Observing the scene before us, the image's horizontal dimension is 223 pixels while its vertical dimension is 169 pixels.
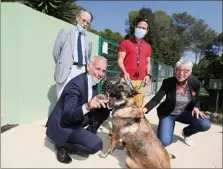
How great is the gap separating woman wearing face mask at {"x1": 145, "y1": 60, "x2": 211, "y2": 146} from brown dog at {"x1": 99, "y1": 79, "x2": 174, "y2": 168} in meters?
0.64

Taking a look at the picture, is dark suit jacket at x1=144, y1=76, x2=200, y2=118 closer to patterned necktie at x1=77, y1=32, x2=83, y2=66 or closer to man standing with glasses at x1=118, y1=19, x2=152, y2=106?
man standing with glasses at x1=118, y1=19, x2=152, y2=106

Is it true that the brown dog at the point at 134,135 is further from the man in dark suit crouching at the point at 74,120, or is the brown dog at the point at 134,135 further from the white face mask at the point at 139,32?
the white face mask at the point at 139,32

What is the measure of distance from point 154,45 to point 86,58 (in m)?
18.4

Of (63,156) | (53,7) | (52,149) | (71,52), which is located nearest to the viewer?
(63,156)

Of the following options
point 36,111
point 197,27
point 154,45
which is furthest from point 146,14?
point 36,111

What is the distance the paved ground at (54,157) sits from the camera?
3160 mm

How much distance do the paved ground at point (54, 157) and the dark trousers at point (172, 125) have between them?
19 centimetres

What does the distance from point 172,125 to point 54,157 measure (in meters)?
1.86

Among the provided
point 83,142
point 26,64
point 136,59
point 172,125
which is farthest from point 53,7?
point 83,142

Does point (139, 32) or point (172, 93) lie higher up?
point (139, 32)

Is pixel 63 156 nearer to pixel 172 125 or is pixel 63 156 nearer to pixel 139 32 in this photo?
pixel 172 125

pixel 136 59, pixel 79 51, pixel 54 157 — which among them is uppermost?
pixel 79 51

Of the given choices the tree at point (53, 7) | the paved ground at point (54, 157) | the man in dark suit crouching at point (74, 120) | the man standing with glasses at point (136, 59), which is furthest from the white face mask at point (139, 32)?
the tree at point (53, 7)

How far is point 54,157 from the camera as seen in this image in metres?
3.30
